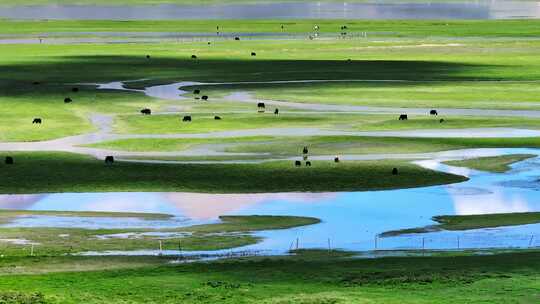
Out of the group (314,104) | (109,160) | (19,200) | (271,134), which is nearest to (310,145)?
(271,134)

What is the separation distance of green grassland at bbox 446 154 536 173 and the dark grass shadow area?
3951 cm

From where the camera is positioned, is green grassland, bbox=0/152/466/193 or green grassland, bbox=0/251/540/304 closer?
green grassland, bbox=0/251/540/304

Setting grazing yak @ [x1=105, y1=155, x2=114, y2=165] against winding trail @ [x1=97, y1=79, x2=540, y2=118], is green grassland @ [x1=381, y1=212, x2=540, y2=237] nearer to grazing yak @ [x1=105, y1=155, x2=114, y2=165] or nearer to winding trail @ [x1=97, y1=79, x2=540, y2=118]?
grazing yak @ [x1=105, y1=155, x2=114, y2=165]

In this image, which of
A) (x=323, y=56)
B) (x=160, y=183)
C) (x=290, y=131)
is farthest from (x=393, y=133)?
(x=323, y=56)

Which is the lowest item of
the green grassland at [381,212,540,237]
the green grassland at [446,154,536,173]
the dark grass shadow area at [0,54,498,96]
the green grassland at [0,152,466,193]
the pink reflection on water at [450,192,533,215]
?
the green grassland at [381,212,540,237]

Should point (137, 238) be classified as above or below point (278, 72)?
below

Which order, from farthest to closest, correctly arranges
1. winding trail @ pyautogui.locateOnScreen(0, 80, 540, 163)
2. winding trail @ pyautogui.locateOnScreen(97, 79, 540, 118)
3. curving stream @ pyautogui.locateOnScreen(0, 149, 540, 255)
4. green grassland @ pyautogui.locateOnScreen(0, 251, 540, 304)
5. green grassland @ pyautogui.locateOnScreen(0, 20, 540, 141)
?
green grassland @ pyautogui.locateOnScreen(0, 20, 540, 141) < winding trail @ pyautogui.locateOnScreen(97, 79, 540, 118) < winding trail @ pyautogui.locateOnScreen(0, 80, 540, 163) < curving stream @ pyautogui.locateOnScreen(0, 149, 540, 255) < green grassland @ pyautogui.locateOnScreen(0, 251, 540, 304)

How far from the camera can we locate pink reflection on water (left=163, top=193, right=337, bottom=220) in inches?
1927

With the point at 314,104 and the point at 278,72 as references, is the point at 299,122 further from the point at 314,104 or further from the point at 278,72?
the point at 278,72

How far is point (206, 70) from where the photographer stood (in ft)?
362

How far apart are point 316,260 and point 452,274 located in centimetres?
443

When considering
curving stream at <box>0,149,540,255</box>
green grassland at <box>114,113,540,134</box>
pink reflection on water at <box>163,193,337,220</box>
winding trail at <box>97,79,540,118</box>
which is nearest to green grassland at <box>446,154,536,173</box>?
curving stream at <box>0,149,540,255</box>

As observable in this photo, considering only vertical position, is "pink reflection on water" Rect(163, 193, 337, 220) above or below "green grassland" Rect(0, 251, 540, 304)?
above

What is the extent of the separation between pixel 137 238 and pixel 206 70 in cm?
6763
